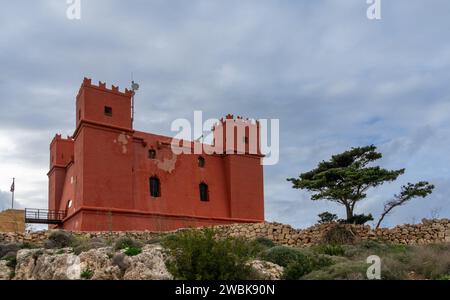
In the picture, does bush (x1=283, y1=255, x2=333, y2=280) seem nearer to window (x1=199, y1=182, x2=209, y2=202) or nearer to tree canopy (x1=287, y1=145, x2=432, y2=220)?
tree canopy (x1=287, y1=145, x2=432, y2=220)

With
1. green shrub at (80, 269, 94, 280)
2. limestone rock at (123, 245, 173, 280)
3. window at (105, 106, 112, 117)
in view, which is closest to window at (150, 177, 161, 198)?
window at (105, 106, 112, 117)

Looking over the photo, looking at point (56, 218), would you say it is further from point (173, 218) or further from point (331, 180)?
point (331, 180)

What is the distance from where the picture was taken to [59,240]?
2148 cm

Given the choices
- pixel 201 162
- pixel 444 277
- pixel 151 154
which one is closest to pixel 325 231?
pixel 444 277

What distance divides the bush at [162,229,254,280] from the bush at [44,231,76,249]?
344 inches

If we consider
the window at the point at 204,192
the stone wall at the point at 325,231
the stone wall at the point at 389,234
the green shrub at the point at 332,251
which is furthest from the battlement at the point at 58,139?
the green shrub at the point at 332,251

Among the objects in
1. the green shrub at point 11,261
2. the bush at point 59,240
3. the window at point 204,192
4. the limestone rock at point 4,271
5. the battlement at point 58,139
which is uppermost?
the battlement at point 58,139

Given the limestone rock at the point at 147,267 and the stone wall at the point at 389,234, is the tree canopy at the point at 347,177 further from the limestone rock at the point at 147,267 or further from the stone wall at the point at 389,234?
the limestone rock at the point at 147,267

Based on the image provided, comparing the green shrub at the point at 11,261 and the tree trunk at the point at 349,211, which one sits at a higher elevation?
the tree trunk at the point at 349,211

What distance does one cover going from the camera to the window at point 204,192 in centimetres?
3597

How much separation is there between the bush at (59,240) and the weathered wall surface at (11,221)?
1555cm
